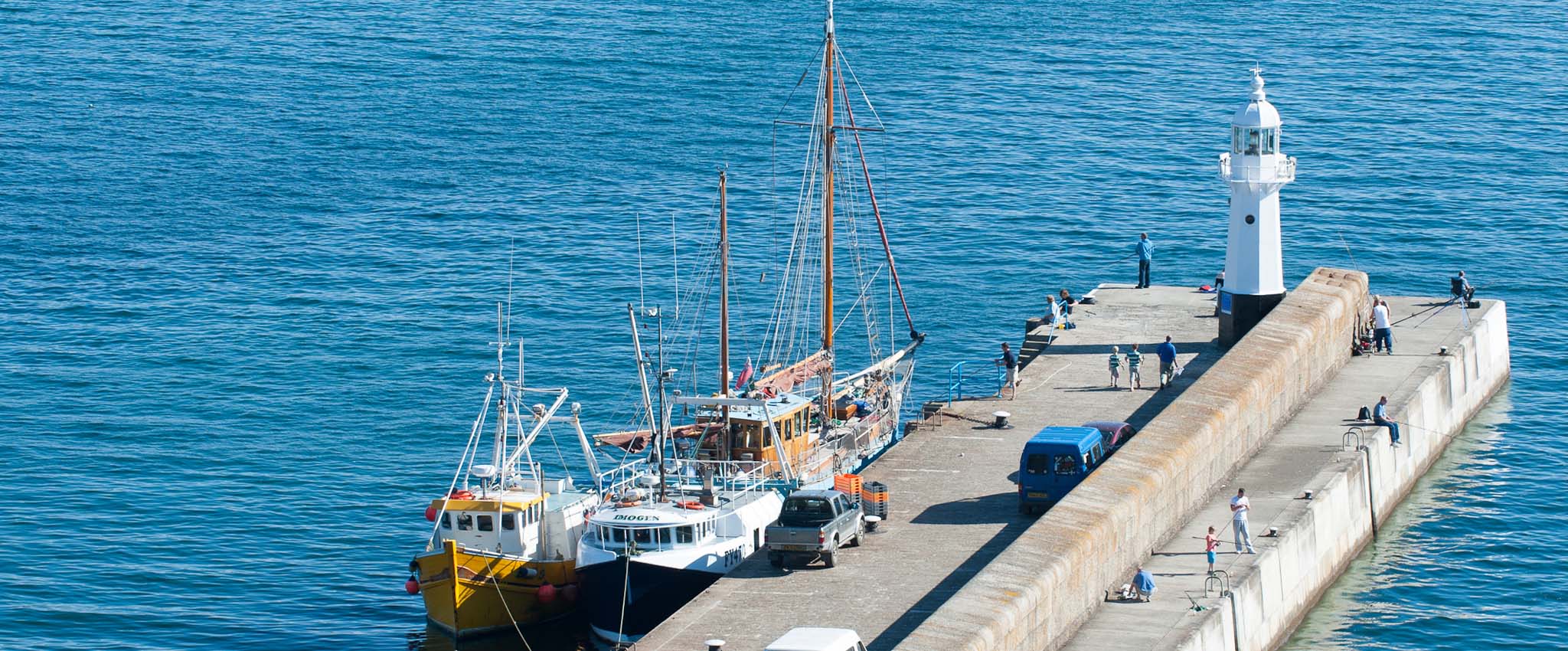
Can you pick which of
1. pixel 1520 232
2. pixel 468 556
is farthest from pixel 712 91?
pixel 468 556

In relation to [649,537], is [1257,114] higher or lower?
higher

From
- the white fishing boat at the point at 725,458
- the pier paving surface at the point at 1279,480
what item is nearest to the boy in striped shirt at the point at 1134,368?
the pier paving surface at the point at 1279,480

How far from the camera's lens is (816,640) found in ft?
140

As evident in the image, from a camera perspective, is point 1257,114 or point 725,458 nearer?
point 725,458

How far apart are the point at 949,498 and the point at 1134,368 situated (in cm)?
1281

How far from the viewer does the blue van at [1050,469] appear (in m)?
54.9

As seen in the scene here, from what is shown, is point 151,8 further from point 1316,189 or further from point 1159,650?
point 1159,650

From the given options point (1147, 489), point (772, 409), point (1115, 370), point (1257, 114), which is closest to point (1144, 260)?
point (1257, 114)

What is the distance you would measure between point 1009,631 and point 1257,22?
94004mm

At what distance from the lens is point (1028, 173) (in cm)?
10406

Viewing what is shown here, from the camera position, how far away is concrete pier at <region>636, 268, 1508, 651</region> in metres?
47.8

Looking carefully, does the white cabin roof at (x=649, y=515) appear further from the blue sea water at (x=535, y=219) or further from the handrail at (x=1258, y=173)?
the handrail at (x=1258, y=173)

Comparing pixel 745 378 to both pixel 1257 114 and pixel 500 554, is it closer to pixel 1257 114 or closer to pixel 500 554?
pixel 500 554

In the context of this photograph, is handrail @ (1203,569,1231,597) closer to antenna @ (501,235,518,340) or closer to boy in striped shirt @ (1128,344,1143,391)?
boy in striped shirt @ (1128,344,1143,391)
